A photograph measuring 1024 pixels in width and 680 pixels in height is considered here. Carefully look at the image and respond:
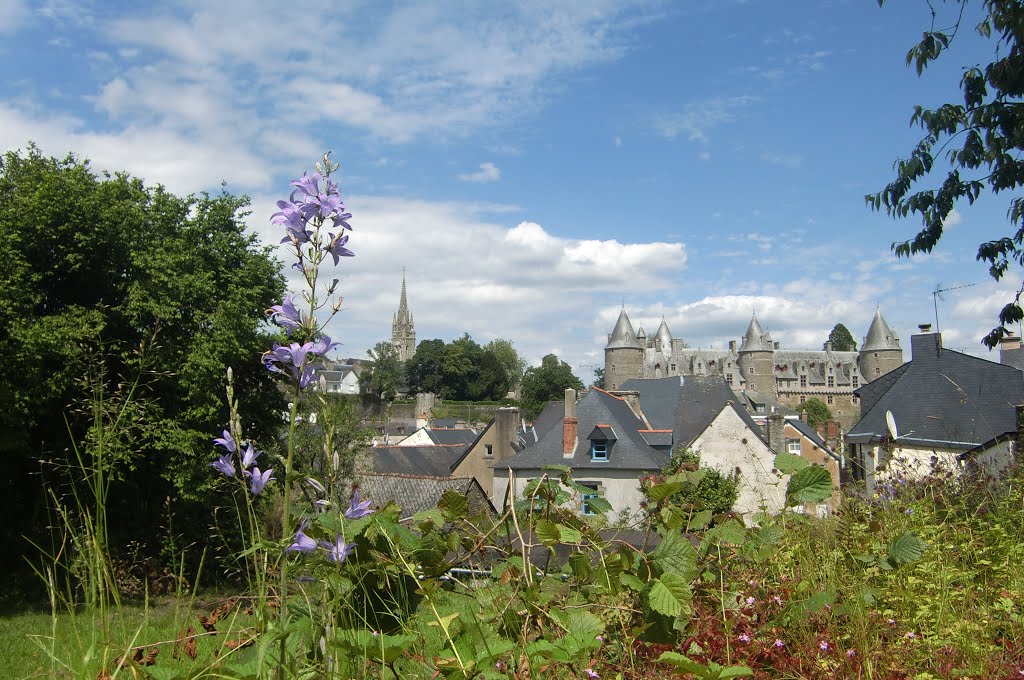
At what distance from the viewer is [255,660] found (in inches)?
68.2

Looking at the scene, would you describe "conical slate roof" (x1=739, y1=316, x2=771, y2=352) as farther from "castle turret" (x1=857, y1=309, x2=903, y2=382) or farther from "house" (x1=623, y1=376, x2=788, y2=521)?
"house" (x1=623, y1=376, x2=788, y2=521)

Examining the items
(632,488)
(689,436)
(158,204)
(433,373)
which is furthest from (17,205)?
(433,373)

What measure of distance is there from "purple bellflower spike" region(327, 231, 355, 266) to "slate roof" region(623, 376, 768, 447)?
3124 cm

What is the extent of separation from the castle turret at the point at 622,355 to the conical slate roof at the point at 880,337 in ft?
121

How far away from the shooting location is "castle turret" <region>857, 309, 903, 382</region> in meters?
103

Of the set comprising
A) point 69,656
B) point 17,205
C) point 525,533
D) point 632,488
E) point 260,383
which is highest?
point 17,205

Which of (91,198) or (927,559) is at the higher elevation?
(91,198)

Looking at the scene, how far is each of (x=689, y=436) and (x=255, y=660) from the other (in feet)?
112

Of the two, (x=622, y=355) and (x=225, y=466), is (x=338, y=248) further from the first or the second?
(x=622, y=355)

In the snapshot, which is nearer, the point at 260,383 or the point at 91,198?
the point at 91,198

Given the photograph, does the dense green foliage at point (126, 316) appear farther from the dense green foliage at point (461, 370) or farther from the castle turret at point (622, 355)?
the dense green foliage at point (461, 370)

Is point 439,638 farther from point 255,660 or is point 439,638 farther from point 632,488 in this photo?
point 632,488

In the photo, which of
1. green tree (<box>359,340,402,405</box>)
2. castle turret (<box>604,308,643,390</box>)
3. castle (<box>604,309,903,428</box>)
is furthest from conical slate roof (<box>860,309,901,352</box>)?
green tree (<box>359,340,402,405</box>)

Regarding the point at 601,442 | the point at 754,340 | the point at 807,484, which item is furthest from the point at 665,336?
the point at 807,484
